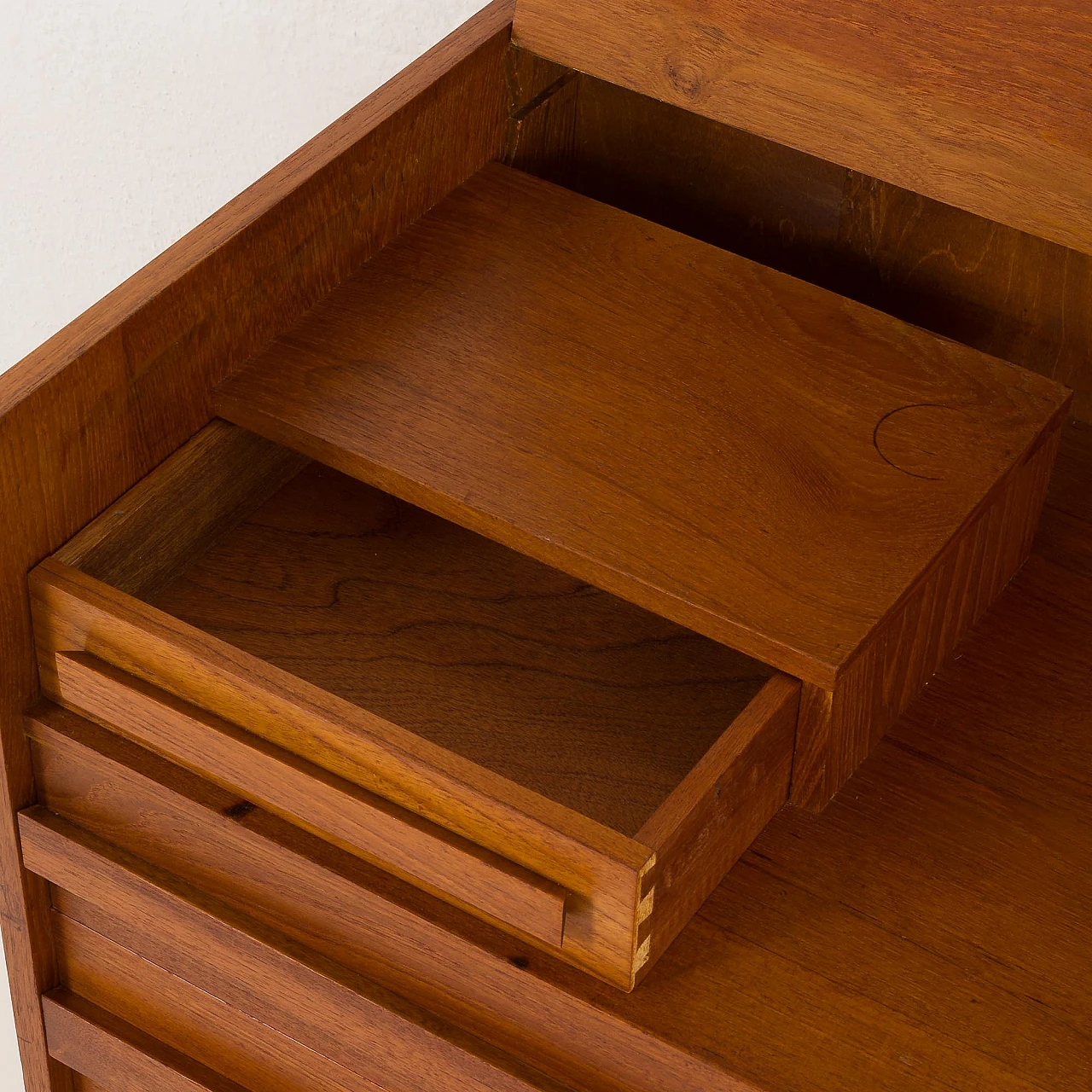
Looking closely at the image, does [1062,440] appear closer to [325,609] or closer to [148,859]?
[325,609]

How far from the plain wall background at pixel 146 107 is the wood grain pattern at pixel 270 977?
567 mm

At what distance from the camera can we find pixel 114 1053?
95 cm

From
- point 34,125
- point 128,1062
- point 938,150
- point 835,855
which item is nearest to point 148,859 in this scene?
point 128,1062

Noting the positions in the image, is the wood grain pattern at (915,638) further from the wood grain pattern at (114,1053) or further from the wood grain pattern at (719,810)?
the wood grain pattern at (114,1053)

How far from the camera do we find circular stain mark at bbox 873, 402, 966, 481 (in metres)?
0.87

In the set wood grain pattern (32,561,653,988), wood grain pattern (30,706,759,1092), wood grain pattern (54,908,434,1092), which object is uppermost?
wood grain pattern (32,561,653,988)

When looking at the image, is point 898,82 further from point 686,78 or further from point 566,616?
point 566,616

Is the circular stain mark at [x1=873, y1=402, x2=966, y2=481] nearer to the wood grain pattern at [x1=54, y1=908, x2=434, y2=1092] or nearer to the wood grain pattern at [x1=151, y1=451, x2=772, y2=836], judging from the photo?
the wood grain pattern at [x1=151, y1=451, x2=772, y2=836]

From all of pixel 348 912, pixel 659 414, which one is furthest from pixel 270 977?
pixel 659 414

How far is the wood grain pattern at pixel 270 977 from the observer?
80 centimetres

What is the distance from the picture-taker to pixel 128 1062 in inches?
37.2

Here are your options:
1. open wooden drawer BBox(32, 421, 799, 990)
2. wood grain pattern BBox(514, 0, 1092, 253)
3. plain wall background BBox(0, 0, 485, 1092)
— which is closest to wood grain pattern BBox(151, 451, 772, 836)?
open wooden drawer BBox(32, 421, 799, 990)

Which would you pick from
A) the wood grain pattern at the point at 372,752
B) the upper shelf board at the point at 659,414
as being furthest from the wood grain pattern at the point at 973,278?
the wood grain pattern at the point at 372,752

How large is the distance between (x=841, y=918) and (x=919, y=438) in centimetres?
24
